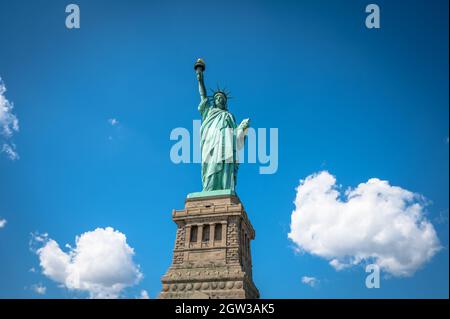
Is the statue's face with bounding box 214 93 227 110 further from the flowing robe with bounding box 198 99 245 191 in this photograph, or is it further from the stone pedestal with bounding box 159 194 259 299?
the stone pedestal with bounding box 159 194 259 299

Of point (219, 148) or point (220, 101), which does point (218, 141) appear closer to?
point (219, 148)

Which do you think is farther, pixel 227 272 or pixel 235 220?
pixel 235 220

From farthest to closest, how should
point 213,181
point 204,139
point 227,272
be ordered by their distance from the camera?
point 204,139 → point 213,181 → point 227,272

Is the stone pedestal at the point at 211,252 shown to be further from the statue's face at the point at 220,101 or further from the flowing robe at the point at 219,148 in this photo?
the statue's face at the point at 220,101

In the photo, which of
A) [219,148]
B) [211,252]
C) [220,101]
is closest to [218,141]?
[219,148]

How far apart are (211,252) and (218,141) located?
346 inches

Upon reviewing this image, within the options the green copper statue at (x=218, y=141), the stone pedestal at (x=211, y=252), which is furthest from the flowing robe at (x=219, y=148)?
the stone pedestal at (x=211, y=252)

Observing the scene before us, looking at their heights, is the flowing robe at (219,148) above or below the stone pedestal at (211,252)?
above

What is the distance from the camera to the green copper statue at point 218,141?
97.3ft

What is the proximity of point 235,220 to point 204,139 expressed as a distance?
7841 mm

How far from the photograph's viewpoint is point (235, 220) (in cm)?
2653
